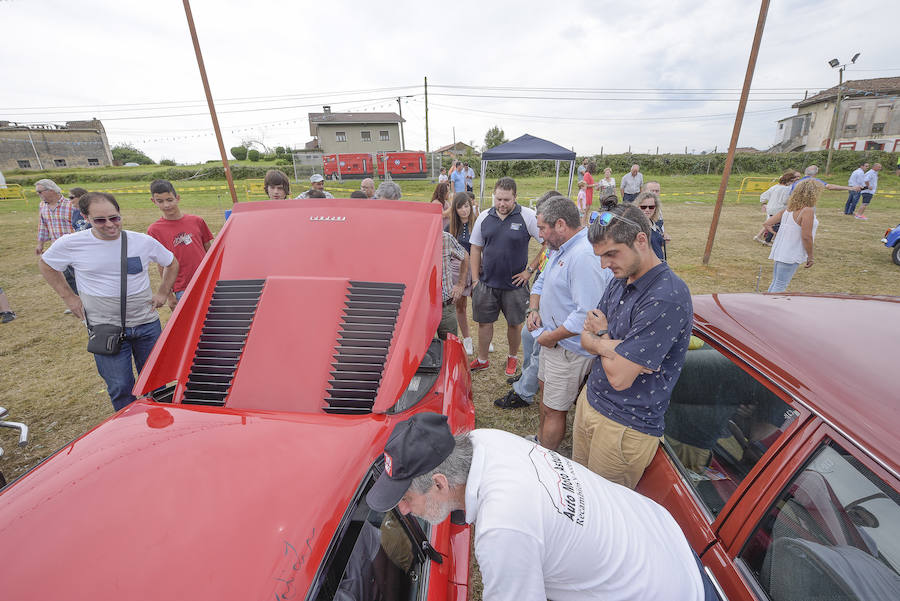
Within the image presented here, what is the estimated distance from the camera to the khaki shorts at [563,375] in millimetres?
2598

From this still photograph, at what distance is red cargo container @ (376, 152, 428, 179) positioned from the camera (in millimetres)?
25734

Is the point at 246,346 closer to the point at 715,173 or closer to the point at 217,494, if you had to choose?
the point at 217,494

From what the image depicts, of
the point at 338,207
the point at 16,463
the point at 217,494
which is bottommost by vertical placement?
the point at 16,463

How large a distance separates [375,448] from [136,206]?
24339 millimetres

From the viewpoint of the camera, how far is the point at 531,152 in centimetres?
999

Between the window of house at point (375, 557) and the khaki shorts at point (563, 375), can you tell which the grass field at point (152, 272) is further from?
the window of house at point (375, 557)

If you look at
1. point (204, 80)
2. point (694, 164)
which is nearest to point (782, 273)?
point (204, 80)

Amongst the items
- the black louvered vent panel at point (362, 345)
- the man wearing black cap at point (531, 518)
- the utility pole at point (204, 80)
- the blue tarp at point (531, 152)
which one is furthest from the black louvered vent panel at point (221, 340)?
the blue tarp at point (531, 152)

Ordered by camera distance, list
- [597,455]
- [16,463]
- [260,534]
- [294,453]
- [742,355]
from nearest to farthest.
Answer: [260,534] < [294,453] < [742,355] < [597,455] < [16,463]

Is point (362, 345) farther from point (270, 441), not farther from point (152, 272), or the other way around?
point (152, 272)

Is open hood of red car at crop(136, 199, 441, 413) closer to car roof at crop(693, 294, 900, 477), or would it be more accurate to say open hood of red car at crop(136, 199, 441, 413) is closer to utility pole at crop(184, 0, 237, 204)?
car roof at crop(693, 294, 900, 477)

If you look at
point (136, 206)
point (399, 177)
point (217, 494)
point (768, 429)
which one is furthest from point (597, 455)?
point (399, 177)

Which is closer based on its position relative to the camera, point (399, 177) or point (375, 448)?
point (375, 448)

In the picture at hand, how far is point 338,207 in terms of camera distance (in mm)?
2389
